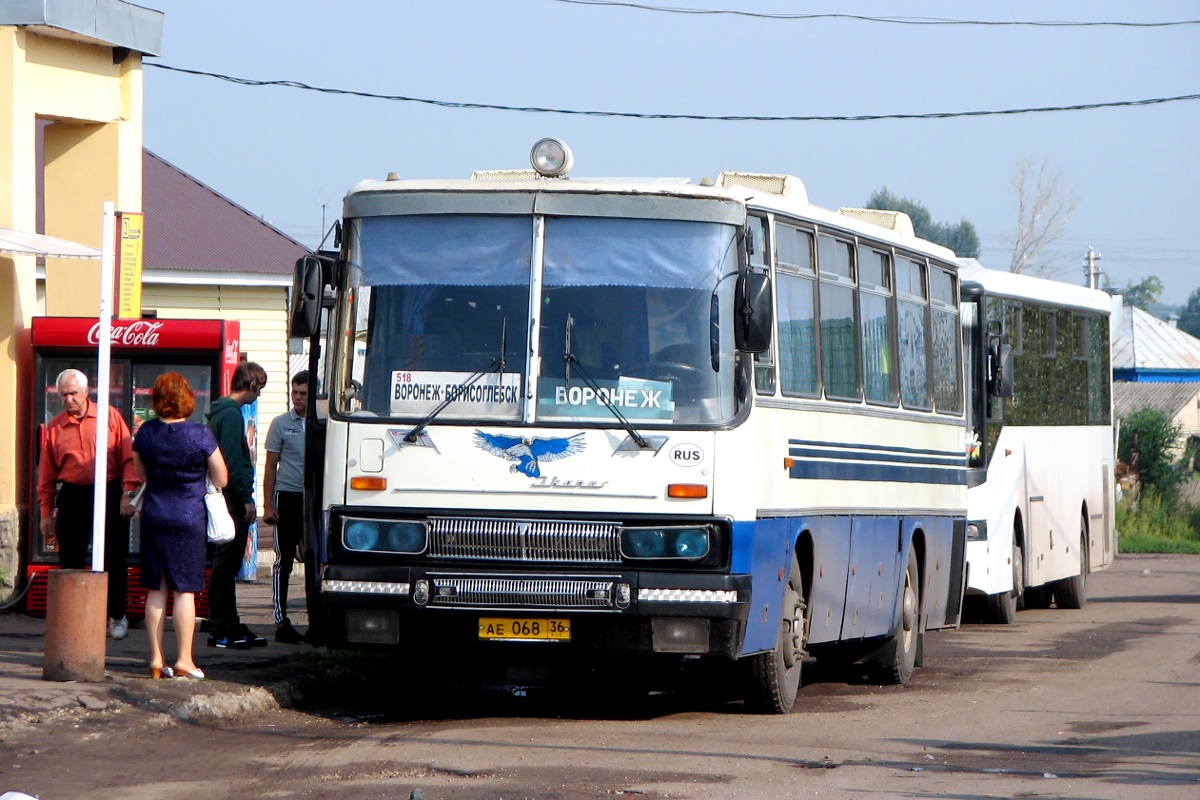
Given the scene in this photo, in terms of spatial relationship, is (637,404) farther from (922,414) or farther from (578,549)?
(922,414)

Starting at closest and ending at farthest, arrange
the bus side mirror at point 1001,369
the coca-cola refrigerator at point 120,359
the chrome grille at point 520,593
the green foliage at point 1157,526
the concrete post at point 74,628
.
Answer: the chrome grille at point 520,593 → the concrete post at point 74,628 → the coca-cola refrigerator at point 120,359 → the bus side mirror at point 1001,369 → the green foliage at point 1157,526

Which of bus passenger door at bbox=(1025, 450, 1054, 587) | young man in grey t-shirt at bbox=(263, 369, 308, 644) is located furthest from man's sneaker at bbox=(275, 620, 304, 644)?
bus passenger door at bbox=(1025, 450, 1054, 587)

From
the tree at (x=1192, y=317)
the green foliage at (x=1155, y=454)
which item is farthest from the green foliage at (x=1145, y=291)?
the green foliage at (x=1155, y=454)

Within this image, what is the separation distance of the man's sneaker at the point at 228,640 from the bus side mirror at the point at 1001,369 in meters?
8.55

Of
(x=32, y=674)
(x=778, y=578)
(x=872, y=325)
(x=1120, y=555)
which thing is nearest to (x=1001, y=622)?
(x=872, y=325)

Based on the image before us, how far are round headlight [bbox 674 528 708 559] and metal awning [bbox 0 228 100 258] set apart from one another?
6.58 meters

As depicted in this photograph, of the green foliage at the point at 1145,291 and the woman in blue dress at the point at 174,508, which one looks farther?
the green foliage at the point at 1145,291

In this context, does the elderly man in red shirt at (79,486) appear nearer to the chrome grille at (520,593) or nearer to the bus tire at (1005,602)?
the chrome grille at (520,593)

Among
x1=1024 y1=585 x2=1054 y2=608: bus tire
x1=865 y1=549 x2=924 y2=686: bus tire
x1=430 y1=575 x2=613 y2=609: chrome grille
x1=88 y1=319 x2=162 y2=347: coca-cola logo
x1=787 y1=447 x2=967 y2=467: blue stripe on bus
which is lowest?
x1=1024 y1=585 x2=1054 y2=608: bus tire

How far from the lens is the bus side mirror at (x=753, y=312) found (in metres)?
9.98

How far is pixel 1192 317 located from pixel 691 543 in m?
169

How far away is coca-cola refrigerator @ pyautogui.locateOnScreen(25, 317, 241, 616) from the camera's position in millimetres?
15039

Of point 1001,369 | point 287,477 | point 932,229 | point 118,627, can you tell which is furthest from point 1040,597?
point 932,229

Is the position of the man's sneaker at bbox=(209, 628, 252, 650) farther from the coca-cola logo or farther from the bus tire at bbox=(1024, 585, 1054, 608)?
the bus tire at bbox=(1024, 585, 1054, 608)
